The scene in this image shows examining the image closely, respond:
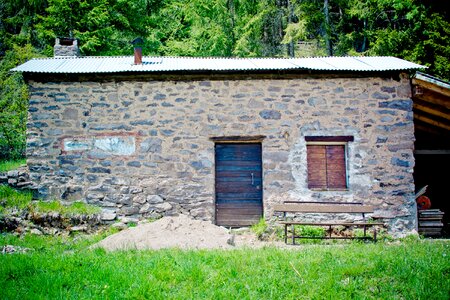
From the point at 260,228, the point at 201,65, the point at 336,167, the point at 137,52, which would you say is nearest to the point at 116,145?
the point at 137,52

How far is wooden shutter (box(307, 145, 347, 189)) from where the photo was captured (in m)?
7.39

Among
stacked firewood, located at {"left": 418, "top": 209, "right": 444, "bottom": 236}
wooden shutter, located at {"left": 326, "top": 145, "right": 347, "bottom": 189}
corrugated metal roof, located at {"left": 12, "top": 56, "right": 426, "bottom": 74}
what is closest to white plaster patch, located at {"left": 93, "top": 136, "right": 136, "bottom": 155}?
corrugated metal roof, located at {"left": 12, "top": 56, "right": 426, "bottom": 74}

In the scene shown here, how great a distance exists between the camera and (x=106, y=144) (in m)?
7.37

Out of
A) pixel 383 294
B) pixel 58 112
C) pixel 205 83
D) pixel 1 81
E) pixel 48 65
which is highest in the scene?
pixel 1 81

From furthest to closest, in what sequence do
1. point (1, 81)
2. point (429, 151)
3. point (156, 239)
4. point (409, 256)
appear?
point (1, 81), point (429, 151), point (156, 239), point (409, 256)

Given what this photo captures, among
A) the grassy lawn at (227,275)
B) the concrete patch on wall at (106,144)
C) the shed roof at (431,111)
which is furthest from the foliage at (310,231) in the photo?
the concrete patch on wall at (106,144)

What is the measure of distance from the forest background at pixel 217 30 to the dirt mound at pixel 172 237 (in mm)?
8315

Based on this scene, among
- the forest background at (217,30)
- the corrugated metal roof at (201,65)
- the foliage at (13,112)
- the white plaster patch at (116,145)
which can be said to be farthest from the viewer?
the forest background at (217,30)

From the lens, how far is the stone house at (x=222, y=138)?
726 centimetres

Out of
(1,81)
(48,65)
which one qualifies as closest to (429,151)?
(48,65)

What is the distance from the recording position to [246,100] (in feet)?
24.5

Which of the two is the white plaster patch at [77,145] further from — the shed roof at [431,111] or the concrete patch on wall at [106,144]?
the shed roof at [431,111]

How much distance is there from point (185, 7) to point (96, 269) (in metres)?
14.3

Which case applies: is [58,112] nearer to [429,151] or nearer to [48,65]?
[48,65]
